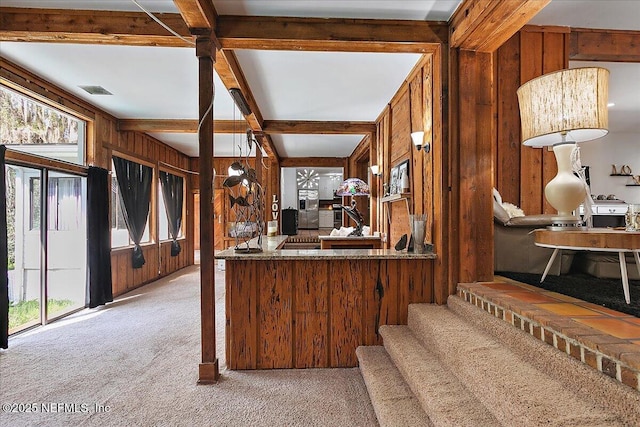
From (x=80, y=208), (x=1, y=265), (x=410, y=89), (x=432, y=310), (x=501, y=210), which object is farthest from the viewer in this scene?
(x=80, y=208)

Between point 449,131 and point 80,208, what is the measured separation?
16.3 feet

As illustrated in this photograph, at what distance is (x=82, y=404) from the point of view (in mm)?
2305

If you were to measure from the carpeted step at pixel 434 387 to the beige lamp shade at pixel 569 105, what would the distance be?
160 cm

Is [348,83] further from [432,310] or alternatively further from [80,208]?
[80,208]

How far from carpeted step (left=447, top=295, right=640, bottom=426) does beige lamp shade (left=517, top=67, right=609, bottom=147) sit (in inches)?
48.5

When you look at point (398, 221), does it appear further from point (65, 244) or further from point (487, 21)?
point (65, 244)

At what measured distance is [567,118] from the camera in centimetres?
196

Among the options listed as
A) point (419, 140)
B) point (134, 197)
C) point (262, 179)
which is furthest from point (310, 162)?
point (419, 140)

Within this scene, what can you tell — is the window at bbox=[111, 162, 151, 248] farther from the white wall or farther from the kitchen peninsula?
the white wall

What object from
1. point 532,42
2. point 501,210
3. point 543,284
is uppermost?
point 532,42

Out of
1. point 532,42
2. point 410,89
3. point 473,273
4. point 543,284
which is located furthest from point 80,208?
point 532,42

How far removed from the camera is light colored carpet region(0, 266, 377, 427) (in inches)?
84.0

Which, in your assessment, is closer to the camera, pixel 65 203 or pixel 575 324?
pixel 575 324

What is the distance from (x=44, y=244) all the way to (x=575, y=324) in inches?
204
